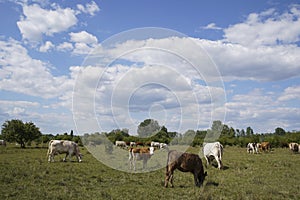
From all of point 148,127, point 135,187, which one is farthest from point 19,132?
point 135,187

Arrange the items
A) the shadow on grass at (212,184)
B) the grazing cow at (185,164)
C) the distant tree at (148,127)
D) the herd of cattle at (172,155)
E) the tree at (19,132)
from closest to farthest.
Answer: the grazing cow at (185,164), the herd of cattle at (172,155), the shadow on grass at (212,184), the distant tree at (148,127), the tree at (19,132)

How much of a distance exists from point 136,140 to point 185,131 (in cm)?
3634

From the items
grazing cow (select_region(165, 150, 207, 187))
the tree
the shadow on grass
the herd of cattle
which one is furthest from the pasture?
the tree

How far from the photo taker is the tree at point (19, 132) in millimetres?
48875

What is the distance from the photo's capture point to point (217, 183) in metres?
12.8

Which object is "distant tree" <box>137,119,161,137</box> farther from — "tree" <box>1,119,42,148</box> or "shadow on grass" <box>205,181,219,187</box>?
"tree" <box>1,119,42,148</box>

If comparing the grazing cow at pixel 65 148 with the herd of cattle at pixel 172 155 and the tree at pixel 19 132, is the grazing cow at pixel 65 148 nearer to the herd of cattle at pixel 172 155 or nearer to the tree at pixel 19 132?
the herd of cattle at pixel 172 155

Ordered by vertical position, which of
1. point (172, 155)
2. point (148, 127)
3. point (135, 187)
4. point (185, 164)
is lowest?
point (135, 187)

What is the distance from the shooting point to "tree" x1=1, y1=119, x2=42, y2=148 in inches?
1924

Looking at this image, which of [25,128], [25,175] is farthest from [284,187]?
[25,128]

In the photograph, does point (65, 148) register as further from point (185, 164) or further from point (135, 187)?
point (185, 164)

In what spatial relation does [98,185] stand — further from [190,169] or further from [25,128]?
[25,128]

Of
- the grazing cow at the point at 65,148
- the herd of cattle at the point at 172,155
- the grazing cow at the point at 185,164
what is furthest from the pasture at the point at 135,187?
the grazing cow at the point at 65,148

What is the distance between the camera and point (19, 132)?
49562 millimetres
